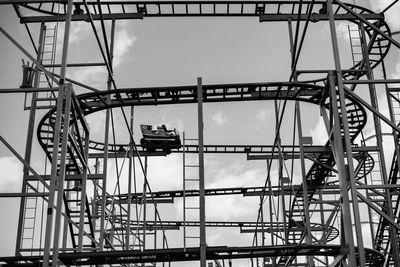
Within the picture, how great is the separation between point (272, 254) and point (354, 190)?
10.9 feet

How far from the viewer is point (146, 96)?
17.8m

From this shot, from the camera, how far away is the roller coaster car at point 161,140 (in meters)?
28.0

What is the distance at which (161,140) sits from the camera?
1106 inches

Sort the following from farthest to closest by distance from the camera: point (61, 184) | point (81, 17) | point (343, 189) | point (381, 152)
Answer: point (81, 17), point (381, 152), point (343, 189), point (61, 184)

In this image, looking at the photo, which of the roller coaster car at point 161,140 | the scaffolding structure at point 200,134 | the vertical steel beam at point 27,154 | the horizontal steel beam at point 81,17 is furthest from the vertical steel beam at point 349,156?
the roller coaster car at point 161,140

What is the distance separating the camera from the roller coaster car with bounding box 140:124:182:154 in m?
28.0

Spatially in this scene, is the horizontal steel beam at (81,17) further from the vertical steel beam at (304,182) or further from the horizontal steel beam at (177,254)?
the horizontal steel beam at (177,254)

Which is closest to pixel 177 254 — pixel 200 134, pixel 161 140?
pixel 200 134

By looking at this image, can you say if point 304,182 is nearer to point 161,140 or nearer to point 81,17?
point 81,17

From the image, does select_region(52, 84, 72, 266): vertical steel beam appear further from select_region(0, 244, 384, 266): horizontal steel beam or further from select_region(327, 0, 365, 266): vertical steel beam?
select_region(327, 0, 365, 266): vertical steel beam

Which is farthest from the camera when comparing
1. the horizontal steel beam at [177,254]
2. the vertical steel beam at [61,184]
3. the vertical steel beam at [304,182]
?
the vertical steel beam at [304,182]

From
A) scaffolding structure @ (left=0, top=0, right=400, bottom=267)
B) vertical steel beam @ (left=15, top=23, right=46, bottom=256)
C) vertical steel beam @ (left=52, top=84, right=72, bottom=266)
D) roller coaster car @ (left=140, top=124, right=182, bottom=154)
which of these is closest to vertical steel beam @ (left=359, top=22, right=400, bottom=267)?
scaffolding structure @ (left=0, top=0, right=400, bottom=267)

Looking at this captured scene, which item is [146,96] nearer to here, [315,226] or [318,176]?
[318,176]

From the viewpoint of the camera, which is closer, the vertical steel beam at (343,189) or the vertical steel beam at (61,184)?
the vertical steel beam at (61,184)
